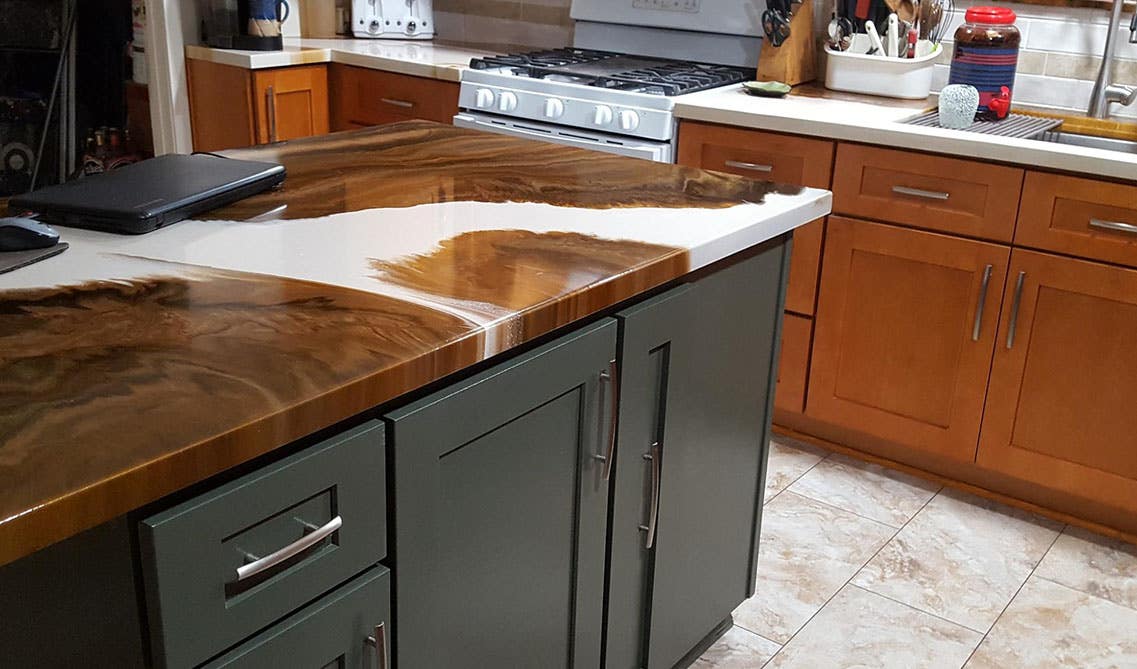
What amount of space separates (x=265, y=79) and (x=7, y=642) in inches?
110

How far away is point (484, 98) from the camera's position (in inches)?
127

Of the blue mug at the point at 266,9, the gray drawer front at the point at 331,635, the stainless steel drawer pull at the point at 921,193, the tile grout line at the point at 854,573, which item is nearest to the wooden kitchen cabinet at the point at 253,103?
the blue mug at the point at 266,9

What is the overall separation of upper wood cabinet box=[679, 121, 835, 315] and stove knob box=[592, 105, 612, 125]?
21 cm

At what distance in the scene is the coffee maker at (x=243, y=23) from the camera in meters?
3.48

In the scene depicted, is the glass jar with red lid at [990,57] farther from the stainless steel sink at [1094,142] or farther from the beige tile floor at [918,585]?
the beige tile floor at [918,585]

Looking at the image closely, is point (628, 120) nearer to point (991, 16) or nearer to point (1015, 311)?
point (991, 16)

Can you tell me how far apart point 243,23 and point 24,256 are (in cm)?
241

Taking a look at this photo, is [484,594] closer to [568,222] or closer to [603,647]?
[603,647]

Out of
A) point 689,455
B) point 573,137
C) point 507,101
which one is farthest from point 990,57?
point 689,455

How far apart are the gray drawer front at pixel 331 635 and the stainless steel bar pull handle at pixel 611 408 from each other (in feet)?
1.42

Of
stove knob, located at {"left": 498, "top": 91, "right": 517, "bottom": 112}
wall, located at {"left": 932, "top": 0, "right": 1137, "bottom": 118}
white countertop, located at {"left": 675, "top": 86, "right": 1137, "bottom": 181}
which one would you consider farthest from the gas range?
wall, located at {"left": 932, "top": 0, "right": 1137, "bottom": 118}

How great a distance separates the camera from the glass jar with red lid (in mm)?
2838

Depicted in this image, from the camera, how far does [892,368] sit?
2807mm

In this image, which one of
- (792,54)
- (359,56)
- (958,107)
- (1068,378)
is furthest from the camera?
(359,56)
